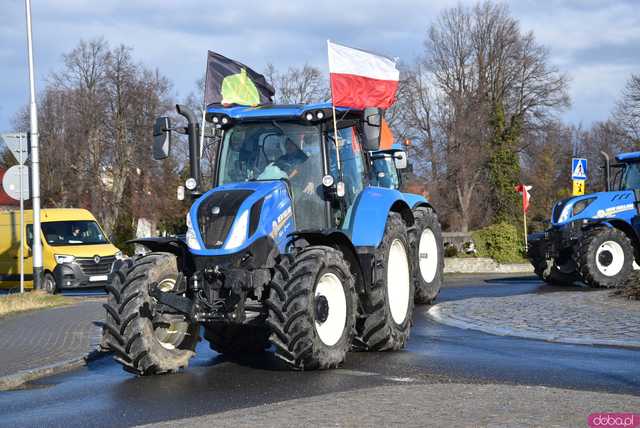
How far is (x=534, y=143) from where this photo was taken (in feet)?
196

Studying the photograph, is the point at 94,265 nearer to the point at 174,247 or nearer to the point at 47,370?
the point at 47,370

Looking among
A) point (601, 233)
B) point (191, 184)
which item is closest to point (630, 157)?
point (601, 233)

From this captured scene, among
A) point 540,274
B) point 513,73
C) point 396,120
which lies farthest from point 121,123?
point 540,274

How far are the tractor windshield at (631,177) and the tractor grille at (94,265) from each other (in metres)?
12.2

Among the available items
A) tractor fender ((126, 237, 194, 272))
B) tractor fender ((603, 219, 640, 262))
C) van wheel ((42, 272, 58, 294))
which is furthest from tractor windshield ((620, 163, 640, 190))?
van wheel ((42, 272, 58, 294))

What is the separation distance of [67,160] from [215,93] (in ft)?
134

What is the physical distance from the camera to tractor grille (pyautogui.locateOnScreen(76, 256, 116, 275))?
23641 mm

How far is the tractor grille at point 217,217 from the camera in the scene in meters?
9.21

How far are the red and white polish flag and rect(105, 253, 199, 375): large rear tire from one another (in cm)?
271

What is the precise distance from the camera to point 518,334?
39.0 ft

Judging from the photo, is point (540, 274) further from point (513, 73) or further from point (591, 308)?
point (513, 73)

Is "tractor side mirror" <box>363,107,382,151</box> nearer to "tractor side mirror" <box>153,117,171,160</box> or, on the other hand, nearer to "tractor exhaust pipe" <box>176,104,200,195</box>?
"tractor exhaust pipe" <box>176,104,200,195</box>

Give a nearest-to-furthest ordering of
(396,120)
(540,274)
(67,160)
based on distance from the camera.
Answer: (540,274) < (67,160) < (396,120)

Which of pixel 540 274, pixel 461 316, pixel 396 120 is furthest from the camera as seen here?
pixel 396 120
